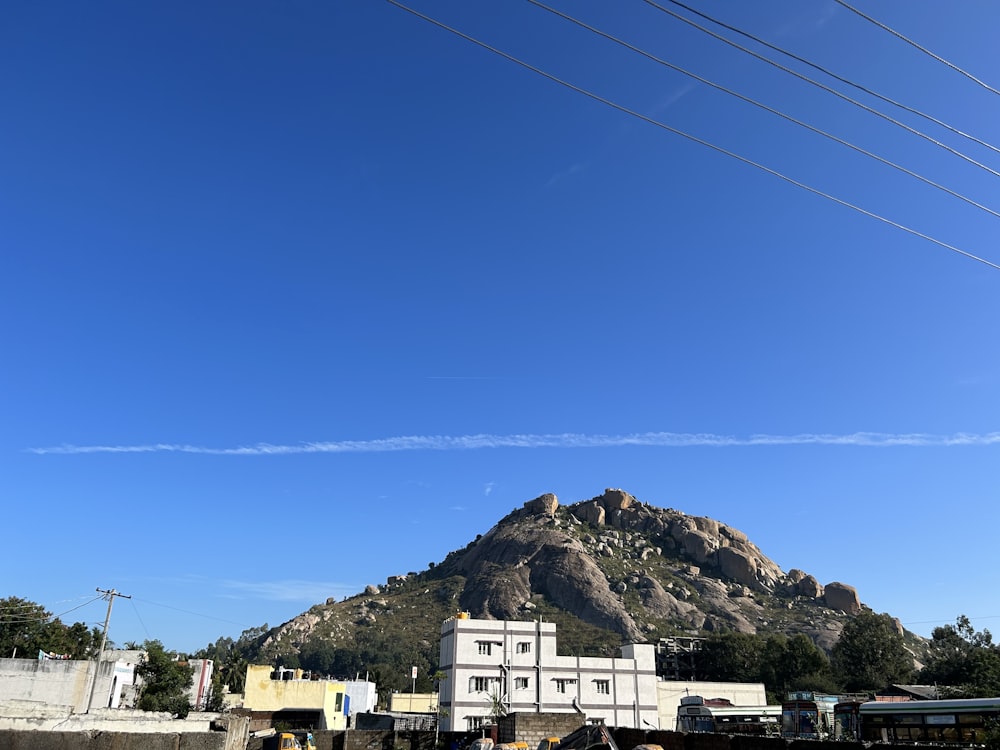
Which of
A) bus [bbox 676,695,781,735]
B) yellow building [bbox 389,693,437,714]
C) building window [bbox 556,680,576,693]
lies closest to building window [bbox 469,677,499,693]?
building window [bbox 556,680,576,693]

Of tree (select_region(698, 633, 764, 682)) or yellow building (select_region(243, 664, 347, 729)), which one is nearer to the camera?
yellow building (select_region(243, 664, 347, 729))

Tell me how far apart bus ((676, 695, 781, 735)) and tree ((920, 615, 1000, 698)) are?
19.1 metres

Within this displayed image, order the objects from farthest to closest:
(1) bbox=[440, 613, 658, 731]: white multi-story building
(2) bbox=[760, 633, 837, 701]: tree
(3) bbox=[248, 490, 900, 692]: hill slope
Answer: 1. (3) bbox=[248, 490, 900, 692]: hill slope
2. (2) bbox=[760, 633, 837, 701]: tree
3. (1) bbox=[440, 613, 658, 731]: white multi-story building

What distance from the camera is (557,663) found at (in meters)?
67.2

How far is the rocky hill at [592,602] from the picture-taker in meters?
163

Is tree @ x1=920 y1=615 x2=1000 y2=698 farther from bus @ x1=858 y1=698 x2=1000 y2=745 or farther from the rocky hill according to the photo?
the rocky hill

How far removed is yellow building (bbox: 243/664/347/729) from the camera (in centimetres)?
5791

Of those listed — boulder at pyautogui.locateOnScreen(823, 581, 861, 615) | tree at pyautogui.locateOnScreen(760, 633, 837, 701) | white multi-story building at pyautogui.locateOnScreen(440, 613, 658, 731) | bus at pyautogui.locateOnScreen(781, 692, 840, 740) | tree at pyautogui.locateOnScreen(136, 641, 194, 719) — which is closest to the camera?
bus at pyautogui.locateOnScreen(781, 692, 840, 740)

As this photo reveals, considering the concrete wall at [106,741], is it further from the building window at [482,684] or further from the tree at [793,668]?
the tree at [793,668]

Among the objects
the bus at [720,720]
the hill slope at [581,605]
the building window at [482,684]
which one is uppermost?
the hill slope at [581,605]

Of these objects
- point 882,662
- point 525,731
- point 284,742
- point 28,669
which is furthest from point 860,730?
point 882,662

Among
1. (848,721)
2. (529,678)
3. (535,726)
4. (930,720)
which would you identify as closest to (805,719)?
(848,721)

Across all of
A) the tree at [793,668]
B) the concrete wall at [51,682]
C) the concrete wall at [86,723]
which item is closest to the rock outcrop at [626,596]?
the tree at [793,668]

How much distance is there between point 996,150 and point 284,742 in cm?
3079
